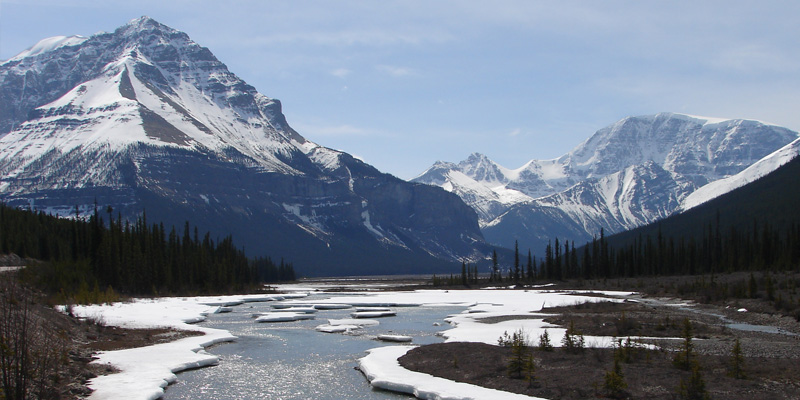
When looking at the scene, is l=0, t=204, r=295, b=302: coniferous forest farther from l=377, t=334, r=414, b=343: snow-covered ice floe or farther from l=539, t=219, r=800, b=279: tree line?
l=539, t=219, r=800, b=279: tree line

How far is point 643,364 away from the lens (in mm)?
28078

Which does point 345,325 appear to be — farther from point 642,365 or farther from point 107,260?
point 107,260

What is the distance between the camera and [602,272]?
518 ft

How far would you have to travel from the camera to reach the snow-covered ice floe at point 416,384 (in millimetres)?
24484

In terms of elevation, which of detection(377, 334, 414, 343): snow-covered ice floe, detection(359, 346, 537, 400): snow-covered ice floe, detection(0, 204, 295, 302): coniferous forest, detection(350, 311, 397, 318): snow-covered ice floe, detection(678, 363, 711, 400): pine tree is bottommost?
detection(350, 311, 397, 318): snow-covered ice floe

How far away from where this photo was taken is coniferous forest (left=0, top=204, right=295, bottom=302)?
7750cm

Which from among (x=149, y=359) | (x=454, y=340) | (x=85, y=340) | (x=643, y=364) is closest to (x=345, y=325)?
(x=454, y=340)

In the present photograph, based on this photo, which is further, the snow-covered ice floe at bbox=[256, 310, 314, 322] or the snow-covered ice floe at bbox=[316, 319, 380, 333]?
the snow-covered ice floe at bbox=[256, 310, 314, 322]

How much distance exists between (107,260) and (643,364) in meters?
81.6

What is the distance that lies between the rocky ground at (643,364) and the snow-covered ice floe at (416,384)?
27.8 inches

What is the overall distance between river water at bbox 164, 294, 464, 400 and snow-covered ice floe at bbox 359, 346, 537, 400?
52cm

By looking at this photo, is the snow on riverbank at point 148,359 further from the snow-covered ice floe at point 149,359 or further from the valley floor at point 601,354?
the valley floor at point 601,354

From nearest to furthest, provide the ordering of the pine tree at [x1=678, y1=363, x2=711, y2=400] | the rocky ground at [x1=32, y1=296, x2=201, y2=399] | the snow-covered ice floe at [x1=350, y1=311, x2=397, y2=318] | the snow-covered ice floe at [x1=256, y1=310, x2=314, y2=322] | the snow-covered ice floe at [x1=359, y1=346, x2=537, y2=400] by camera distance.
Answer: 1. the pine tree at [x1=678, y1=363, x2=711, y2=400]
2. the snow-covered ice floe at [x1=359, y1=346, x2=537, y2=400]
3. the rocky ground at [x1=32, y1=296, x2=201, y2=399]
4. the snow-covered ice floe at [x1=256, y1=310, x2=314, y2=322]
5. the snow-covered ice floe at [x1=350, y1=311, x2=397, y2=318]

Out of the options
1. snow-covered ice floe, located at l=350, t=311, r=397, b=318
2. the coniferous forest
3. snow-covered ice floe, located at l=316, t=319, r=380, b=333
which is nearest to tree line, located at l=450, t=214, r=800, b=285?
snow-covered ice floe, located at l=350, t=311, r=397, b=318
